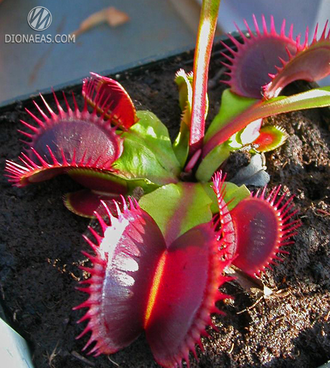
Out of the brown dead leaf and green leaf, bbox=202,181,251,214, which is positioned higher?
the brown dead leaf

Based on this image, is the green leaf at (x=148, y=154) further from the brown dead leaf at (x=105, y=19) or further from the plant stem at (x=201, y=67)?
the brown dead leaf at (x=105, y=19)

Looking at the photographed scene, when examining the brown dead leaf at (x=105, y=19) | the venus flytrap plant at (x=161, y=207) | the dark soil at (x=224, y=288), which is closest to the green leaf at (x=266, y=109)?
the venus flytrap plant at (x=161, y=207)

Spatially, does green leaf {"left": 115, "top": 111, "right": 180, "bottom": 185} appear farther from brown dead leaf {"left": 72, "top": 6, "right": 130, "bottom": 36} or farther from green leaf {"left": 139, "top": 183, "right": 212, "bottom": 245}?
brown dead leaf {"left": 72, "top": 6, "right": 130, "bottom": 36}

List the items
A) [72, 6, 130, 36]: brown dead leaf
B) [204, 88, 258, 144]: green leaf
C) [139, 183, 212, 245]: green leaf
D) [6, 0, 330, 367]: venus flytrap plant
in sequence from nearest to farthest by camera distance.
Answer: [6, 0, 330, 367]: venus flytrap plant < [139, 183, 212, 245]: green leaf < [204, 88, 258, 144]: green leaf < [72, 6, 130, 36]: brown dead leaf

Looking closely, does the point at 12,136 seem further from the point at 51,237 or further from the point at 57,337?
the point at 57,337

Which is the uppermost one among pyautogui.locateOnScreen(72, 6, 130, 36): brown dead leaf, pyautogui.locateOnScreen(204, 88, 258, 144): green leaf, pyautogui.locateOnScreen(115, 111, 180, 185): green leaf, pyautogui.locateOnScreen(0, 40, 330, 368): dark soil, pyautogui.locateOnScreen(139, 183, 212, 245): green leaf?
pyautogui.locateOnScreen(72, 6, 130, 36): brown dead leaf

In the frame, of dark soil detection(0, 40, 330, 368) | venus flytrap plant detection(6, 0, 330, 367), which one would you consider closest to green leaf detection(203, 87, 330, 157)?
venus flytrap plant detection(6, 0, 330, 367)

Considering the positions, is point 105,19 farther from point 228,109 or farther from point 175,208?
point 175,208

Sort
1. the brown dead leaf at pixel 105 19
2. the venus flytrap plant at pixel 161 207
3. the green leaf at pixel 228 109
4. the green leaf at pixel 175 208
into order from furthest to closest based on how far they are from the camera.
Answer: the brown dead leaf at pixel 105 19 → the green leaf at pixel 228 109 → the green leaf at pixel 175 208 → the venus flytrap plant at pixel 161 207
